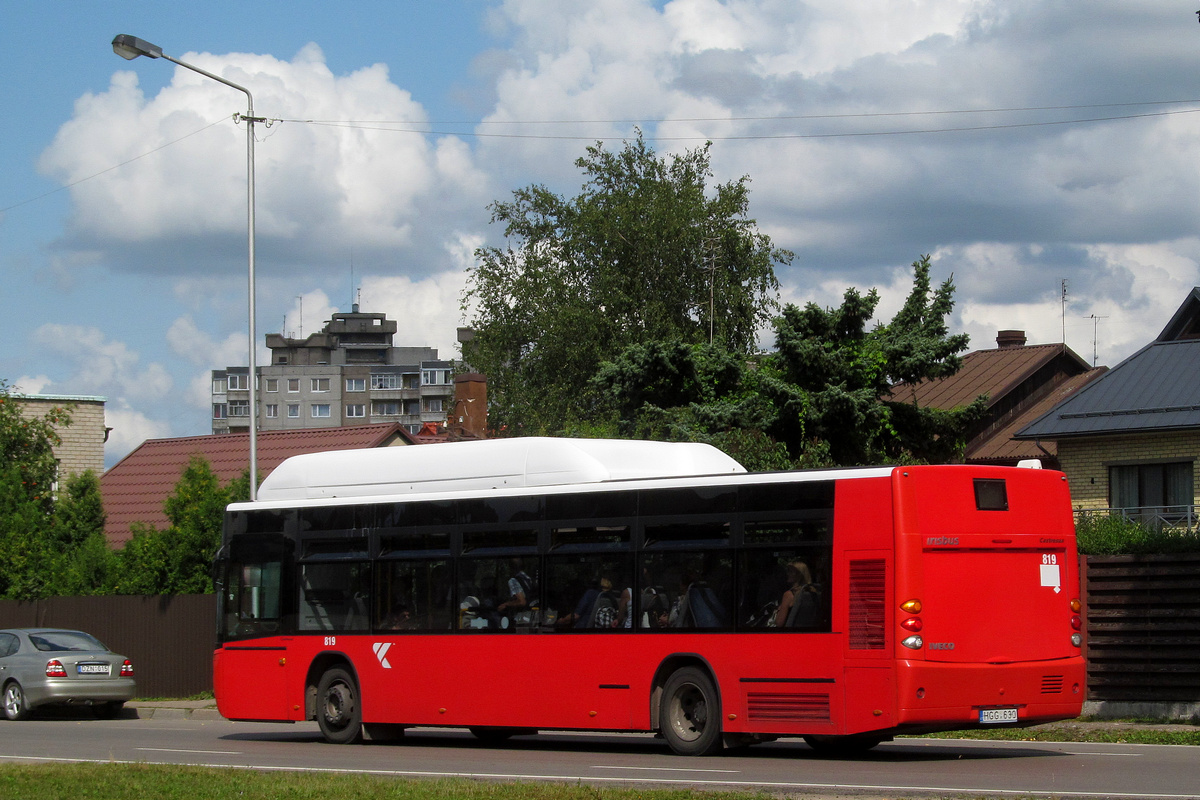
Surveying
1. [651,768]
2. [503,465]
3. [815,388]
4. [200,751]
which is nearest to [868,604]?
[651,768]

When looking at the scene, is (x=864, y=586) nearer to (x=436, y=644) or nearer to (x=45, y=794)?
(x=436, y=644)

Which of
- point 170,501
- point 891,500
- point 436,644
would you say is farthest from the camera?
point 170,501

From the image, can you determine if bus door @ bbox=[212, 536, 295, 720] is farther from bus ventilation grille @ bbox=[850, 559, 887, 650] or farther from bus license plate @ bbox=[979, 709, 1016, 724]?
bus license plate @ bbox=[979, 709, 1016, 724]

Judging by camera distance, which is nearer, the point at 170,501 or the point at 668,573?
the point at 668,573

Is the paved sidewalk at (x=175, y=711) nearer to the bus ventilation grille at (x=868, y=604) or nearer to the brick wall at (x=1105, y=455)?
the bus ventilation grille at (x=868, y=604)

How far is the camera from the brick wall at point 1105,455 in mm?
29719

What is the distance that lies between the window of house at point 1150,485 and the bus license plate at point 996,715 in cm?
1814

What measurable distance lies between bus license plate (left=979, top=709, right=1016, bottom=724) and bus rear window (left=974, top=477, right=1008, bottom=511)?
1.80 m

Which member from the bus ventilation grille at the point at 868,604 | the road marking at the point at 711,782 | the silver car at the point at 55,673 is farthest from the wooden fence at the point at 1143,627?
the silver car at the point at 55,673

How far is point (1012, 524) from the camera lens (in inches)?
541

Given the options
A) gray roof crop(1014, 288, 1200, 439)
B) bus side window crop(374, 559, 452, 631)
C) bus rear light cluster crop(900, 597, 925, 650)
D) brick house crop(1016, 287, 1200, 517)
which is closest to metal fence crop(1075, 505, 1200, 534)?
brick house crop(1016, 287, 1200, 517)

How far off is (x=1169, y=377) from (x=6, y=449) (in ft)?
95.5

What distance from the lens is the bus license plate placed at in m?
13.1

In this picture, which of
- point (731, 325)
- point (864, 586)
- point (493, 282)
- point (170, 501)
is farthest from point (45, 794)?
point (493, 282)
